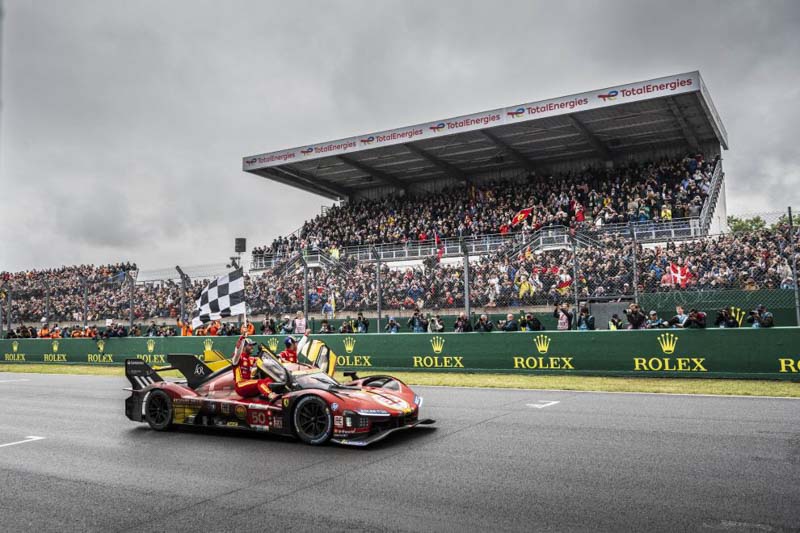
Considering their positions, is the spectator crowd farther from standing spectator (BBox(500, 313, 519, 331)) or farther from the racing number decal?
the racing number decal

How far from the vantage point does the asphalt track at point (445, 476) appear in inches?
181

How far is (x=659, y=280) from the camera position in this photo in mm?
16219

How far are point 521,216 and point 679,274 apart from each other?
15.1m

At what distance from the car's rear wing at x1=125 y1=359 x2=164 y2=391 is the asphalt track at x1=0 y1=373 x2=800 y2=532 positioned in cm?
64

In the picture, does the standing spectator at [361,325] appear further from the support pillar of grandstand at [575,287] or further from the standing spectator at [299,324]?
the support pillar of grandstand at [575,287]

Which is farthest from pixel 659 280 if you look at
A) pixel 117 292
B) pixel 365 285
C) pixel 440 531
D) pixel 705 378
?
pixel 117 292

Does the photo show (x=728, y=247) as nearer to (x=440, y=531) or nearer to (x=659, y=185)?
(x=440, y=531)

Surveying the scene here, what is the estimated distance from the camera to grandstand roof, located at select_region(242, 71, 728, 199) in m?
28.5

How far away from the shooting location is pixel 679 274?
52.6 feet

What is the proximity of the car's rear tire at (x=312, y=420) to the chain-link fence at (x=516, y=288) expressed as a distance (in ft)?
29.7

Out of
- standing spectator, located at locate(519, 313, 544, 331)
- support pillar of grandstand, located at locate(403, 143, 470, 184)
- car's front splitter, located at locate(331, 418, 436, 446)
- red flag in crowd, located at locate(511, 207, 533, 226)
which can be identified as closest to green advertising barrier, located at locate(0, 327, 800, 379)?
standing spectator, located at locate(519, 313, 544, 331)

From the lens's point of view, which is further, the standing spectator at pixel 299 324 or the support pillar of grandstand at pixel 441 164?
the support pillar of grandstand at pixel 441 164

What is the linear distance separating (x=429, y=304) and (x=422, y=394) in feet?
25.1

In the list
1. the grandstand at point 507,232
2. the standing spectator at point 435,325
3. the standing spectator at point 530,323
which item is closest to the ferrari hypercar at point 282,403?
the standing spectator at point 530,323
